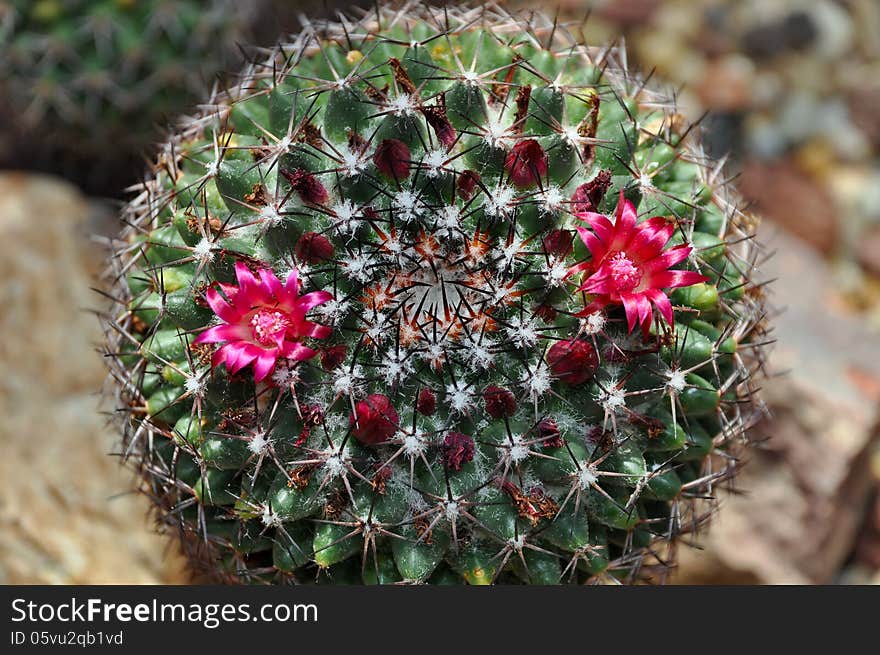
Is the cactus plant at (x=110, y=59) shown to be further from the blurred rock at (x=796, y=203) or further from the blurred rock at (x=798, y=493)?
the blurred rock at (x=796, y=203)

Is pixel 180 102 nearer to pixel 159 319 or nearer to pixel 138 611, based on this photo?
pixel 159 319

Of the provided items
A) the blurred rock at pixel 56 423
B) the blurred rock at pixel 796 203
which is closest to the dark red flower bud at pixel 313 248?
the blurred rock at pixel 56 423

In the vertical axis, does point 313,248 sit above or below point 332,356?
above

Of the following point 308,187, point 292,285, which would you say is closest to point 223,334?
point 292,285

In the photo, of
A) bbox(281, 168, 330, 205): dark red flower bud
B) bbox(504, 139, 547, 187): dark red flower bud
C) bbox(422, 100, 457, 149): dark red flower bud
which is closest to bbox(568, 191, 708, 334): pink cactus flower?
bbox(504, 139, 547, 187): dark red flower bud

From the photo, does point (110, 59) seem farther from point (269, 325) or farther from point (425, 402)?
point (425, 402)

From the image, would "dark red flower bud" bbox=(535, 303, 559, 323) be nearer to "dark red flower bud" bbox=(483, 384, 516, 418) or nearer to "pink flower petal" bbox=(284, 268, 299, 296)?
"dark red flower bud" bbox=(483, 384, 516, 418)
